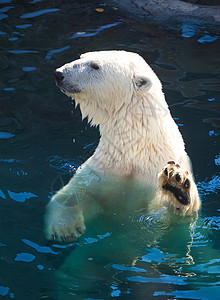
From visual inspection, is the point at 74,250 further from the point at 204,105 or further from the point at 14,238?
the point at 204,105

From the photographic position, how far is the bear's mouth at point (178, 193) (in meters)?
3.50

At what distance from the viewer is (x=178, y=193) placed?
138 inches

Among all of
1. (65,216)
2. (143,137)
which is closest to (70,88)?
(143,137)

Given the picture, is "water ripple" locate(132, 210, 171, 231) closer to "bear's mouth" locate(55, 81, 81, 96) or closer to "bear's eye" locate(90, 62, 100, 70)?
"bear's mouth" locate(55, 81, 81, 96)

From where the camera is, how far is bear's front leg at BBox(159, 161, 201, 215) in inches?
135

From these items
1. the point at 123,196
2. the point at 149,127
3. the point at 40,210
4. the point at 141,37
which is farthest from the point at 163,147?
the point at 141,37

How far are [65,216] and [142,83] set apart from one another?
122cm

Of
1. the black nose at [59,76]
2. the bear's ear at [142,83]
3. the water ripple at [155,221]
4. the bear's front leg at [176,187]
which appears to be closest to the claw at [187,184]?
the bear's front leg at [176,187]

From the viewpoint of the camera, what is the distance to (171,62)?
6715 mm

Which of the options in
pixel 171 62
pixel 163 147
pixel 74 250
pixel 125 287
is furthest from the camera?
pixel 171 62

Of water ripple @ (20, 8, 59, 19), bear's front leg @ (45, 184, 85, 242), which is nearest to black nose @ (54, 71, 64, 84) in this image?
bear's front leg @ (45, 184, 85, 242)

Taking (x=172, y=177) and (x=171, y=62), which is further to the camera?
(x=171, y=62)

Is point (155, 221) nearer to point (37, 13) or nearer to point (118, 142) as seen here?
point (118, 142)

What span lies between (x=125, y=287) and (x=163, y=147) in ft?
3.97
